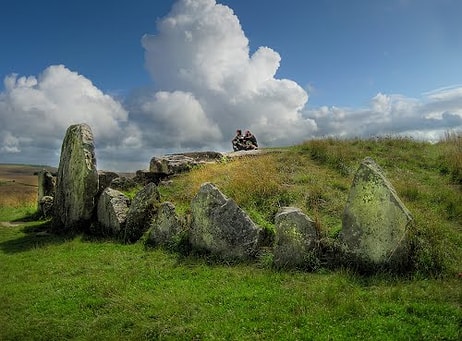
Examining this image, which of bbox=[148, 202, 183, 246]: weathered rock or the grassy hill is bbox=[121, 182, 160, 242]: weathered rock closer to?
the grassy hill

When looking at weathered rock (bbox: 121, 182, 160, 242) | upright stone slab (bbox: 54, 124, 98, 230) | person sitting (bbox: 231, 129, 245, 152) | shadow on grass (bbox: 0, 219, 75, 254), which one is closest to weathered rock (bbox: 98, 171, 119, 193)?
upright stone slab (bbox: 54, 124, 98, 230)

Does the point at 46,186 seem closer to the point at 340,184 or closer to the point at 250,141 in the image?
the point at 250,141

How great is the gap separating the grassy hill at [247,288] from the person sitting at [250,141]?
1388 centimetres

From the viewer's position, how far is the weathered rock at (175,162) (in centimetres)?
2923

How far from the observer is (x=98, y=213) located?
2297cm

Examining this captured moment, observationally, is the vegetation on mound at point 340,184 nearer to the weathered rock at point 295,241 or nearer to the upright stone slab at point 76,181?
the weathered rock at point 295,241

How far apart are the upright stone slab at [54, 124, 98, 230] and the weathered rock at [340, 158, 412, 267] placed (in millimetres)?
13697

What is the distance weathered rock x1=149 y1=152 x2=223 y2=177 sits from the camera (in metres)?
29.2

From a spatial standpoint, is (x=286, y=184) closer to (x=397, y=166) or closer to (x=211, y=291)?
(x=397, y=166)

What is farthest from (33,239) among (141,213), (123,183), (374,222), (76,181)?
(374,222)

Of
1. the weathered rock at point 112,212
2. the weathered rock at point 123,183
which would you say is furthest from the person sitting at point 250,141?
the weathered rock at point 112,212

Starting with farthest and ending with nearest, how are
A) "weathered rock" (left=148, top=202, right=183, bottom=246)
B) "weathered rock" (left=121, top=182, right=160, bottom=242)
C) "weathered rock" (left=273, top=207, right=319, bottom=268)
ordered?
"weathered rock" (left=121, top=182, right=160, bottom=242) → "weathered rock" (left=148, top=202, right=183, bottom=246) → "weathered rock" (left=273, top=207, right=319, bottom=268)

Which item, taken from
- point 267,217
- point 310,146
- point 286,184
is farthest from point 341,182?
point 310,146

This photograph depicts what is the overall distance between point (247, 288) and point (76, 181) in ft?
45.6
